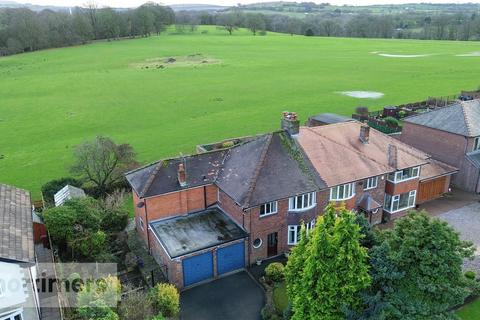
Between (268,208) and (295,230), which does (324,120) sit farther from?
(268,208)

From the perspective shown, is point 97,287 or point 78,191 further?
point 78,191

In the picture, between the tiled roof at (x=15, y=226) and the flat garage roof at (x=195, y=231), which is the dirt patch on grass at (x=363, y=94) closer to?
the flat garage roof at (x=195, y=231)

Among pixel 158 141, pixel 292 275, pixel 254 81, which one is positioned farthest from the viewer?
pixel 254 81

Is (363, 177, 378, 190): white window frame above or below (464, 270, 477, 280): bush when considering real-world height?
above

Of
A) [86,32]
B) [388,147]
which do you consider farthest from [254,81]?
[86,32]

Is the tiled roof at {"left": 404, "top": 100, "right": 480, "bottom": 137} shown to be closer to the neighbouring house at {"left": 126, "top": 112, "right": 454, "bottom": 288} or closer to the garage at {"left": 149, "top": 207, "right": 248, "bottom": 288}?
the neighbouring house at {"left": 126, "top": 112, "right": 454, "bottom": 288}

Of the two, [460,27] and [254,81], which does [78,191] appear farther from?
→ [460,27]

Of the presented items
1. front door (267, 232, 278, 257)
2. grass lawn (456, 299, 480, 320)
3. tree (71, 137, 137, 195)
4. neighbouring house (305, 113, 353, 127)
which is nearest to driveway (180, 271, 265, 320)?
front door (267, 232, 278, 257)
